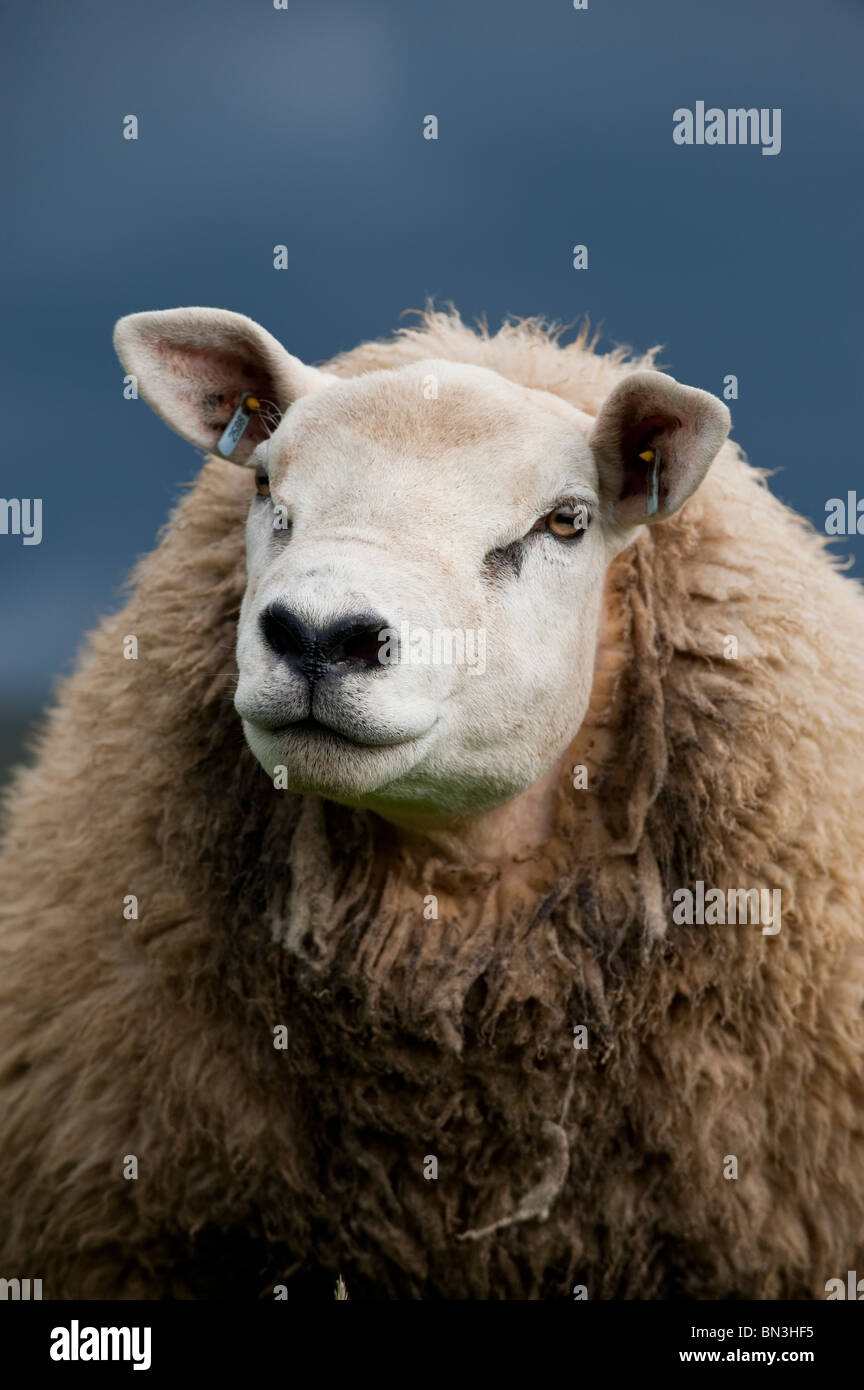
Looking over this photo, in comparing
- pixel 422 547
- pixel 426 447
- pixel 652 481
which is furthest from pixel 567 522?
pixel 422 547

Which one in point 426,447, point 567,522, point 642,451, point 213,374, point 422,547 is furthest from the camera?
point 213,374

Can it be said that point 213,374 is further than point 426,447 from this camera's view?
Yes

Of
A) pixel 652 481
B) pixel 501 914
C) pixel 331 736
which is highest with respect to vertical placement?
pixel 652 481

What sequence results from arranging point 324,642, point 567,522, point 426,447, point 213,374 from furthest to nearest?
point 213,374 < point 567,522 < point 426,447 < point 324,642

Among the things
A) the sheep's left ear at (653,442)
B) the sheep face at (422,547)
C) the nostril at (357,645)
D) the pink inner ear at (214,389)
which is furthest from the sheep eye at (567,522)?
the pink inner ear at (214,389)

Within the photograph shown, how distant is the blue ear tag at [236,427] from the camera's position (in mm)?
4293

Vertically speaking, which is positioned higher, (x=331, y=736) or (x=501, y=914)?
(x=331, y=736)

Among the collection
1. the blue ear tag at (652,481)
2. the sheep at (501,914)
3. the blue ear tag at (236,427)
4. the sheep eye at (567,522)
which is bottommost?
the sheep at (501,914)

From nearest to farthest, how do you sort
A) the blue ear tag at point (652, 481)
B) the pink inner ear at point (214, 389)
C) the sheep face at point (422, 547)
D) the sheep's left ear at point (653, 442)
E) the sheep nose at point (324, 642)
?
the sheep nose at point (324, 642)
the sheep face at point (422, 547)
the sheep's left ear at point (653, 442)
the blue ear tag at point (652, 481)
the pink inner ear at point (214, 389)

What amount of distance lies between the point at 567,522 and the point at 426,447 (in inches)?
16.2

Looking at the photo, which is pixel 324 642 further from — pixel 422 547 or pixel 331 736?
pixel 422 547

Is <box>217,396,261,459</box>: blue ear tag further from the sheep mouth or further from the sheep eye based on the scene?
the sheep mouth

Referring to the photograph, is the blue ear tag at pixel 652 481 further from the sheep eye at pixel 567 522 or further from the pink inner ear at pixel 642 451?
the sheep eye at pixel 567 522

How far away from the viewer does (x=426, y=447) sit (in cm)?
373
